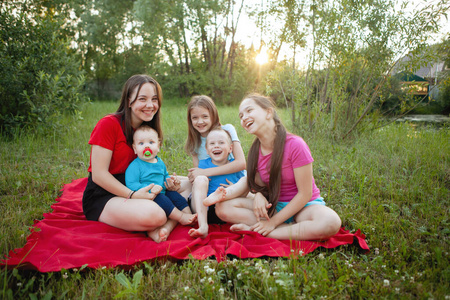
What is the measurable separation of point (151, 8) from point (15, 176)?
13881mm

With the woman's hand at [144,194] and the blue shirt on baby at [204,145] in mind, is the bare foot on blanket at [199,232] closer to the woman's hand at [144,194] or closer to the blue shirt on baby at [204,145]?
the woman's hand at [144,194]

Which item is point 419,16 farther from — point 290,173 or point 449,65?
point 290,173

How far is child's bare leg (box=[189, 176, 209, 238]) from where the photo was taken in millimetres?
2455

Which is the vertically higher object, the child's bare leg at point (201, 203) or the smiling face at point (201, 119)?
the smiling face at point (201, 119)

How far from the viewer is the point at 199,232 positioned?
2.38m

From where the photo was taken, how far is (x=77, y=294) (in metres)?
1.70

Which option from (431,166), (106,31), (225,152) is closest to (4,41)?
(225,152)

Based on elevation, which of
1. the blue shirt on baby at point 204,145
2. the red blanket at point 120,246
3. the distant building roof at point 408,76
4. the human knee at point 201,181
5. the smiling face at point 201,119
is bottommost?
the red blanket at point 120,246

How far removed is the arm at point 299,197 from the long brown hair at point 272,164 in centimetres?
11

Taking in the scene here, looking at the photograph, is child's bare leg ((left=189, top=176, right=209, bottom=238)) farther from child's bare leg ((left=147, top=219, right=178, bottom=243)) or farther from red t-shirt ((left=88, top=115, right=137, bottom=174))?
red t-shirt ((left=88, top=115, right=137, bottom=174))

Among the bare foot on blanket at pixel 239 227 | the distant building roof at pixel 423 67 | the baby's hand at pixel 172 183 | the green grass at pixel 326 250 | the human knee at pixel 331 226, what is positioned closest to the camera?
the green grass at pixel 326 250

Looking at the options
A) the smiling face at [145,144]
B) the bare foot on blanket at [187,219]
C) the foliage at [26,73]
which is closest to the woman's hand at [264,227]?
the bare foot on blanket at [187,219]

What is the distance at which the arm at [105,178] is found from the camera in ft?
7.97

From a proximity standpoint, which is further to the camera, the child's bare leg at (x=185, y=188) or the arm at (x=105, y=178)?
the child's bare leg at (x=185, y=188)
